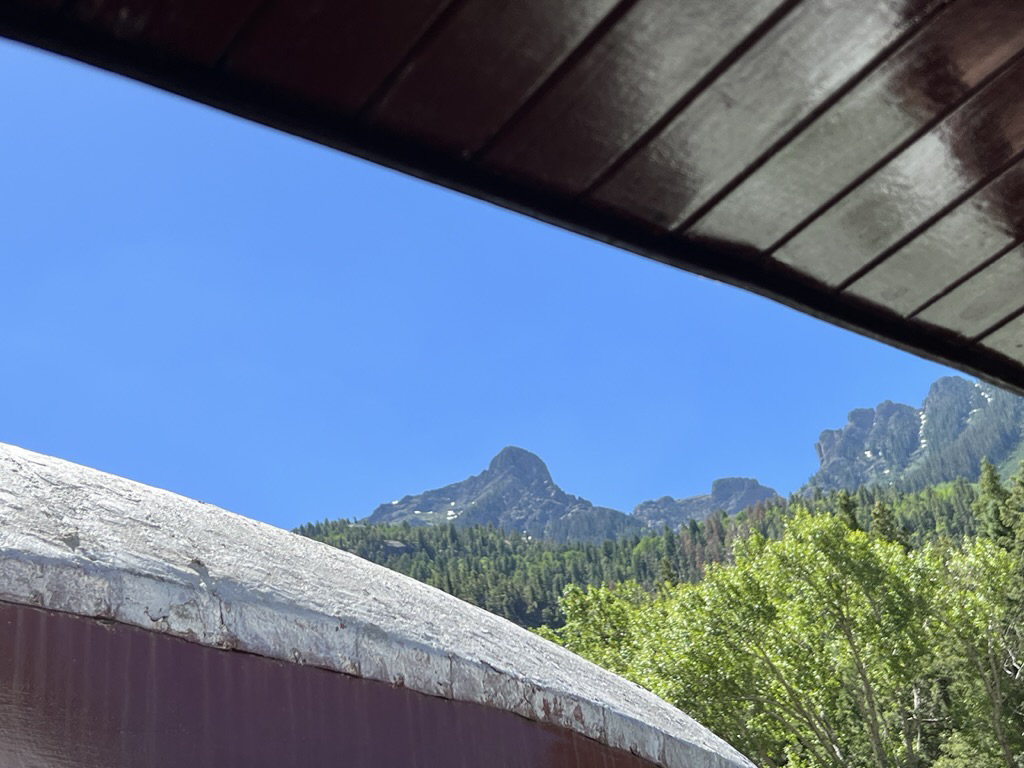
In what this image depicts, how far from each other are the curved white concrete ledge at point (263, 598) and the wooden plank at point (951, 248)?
275 centimetres

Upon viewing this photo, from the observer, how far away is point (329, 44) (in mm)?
1004

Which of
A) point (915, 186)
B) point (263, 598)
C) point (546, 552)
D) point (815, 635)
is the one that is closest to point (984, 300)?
point (915, 186)

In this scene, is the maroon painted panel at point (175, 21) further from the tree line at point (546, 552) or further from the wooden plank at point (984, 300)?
the tree line at point (546, 552)

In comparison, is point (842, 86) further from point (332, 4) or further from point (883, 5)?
point (332, 4)

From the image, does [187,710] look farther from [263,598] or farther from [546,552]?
[546,552]

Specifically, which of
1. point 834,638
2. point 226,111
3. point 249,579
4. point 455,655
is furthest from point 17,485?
point 834,638

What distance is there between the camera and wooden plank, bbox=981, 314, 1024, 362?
66.1 inches

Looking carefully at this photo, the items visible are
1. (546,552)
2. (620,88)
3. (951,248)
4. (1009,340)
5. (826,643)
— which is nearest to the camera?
(620,88)

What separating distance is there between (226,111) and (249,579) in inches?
119

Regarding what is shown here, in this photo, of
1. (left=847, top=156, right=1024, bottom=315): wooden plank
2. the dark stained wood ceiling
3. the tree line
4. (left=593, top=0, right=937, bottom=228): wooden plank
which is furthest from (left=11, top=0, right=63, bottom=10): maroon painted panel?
the tree line

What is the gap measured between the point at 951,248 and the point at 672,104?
592mm

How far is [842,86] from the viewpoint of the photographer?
118 cm

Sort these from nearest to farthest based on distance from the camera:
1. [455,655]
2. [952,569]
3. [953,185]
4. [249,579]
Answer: [953,185]
[249,579]
[455,655]
[952,569]

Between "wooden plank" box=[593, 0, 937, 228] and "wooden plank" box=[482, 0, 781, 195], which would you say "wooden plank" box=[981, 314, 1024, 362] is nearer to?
"wooden plank" box=[593, 0, 937, 228]
